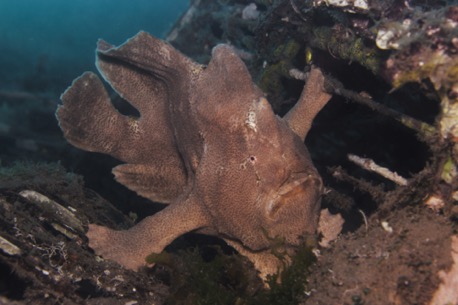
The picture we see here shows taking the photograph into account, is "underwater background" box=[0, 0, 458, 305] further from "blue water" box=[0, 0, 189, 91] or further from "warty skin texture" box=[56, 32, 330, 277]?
"blue water" box=[0, 0, 189, 91]

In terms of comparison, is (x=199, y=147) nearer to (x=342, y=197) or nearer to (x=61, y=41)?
(x=342, y=197)

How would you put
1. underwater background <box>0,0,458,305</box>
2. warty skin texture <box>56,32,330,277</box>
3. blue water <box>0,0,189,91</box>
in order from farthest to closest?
blue water <box>0,0,189,91</box> → warty skin texture <box>56,32,330,277</box> → underwater background <box>0,0,458,305</box>

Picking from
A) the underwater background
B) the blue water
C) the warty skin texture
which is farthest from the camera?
the blue water

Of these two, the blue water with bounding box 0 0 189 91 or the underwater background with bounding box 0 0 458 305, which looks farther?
the blue water with bounding box 0 0 189 91

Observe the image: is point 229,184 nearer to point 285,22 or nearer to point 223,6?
point 285,22

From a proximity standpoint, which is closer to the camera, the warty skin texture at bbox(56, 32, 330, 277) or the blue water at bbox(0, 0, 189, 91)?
the warty skin texture at bbox(56, 32, 330, 277)

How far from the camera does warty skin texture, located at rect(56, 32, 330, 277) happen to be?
3404mm

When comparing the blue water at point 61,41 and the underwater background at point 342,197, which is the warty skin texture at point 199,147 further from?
the blue water at point 61,41

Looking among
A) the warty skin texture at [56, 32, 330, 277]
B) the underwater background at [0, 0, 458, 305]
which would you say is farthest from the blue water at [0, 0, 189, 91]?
the underwater background at [0, 0, 458, 305]

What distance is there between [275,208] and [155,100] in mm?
2297

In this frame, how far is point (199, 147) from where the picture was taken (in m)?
3.88

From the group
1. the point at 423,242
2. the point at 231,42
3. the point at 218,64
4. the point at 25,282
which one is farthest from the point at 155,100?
the point at 231,42

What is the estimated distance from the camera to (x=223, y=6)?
984 cm

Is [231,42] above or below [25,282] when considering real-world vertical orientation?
above
